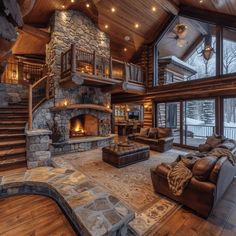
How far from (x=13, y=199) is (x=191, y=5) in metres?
9.08

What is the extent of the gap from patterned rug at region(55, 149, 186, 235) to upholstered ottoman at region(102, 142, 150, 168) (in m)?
0.15

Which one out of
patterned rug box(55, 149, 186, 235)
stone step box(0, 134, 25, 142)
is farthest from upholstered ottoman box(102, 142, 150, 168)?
stone step box(0, 134, 25, 142)

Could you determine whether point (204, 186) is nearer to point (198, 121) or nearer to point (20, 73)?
point (198, 121)

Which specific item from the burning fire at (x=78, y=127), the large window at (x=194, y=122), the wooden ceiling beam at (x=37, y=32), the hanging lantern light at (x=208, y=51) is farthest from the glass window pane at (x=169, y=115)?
the wooden ceiling beam at (x=37, y=32)

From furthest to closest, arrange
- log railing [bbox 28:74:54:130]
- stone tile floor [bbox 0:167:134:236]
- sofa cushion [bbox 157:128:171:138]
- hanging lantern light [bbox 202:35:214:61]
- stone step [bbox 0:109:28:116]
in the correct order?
sofa cushion [bbox 157:128:171:138]
hanging lantern light [bbox 202:35:214:61]
log railing [bbox 28:74:54:130]
stone step [bbox 0:109:28:116]
stone tile floor [bbox 0:167:134:236]

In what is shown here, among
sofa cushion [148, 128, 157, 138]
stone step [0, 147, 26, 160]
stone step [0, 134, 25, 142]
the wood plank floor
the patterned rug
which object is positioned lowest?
the wood plank floor

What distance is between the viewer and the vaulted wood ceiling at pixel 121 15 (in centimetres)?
652

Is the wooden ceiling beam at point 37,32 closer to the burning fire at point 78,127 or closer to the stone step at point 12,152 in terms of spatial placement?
the burning fire at point 78,127

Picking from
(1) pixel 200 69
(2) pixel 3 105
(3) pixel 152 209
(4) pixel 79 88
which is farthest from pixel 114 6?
(3) pixel 152 209

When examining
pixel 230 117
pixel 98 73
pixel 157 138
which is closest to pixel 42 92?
pixel 98 73

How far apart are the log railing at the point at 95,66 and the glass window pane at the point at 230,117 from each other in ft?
13.4

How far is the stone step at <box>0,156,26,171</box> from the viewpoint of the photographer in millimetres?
3958

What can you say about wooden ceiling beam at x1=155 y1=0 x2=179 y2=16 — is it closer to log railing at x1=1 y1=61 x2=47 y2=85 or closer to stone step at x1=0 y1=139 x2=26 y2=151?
log railing at x1=1 y1=61 x2=47 y2=85

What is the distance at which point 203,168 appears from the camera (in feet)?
8.19
